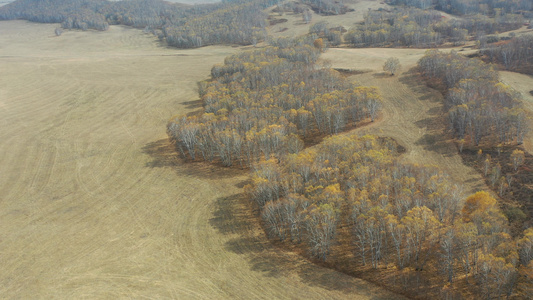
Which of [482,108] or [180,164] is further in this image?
[180,164]

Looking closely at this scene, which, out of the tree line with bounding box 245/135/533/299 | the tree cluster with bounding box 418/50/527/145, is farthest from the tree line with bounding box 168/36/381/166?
the tree cluster with bounding box 418/50/527/145

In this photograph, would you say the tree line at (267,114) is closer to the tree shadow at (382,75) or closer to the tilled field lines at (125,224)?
the tilled field lines at (125,224)

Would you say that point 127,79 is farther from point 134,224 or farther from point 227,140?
point 134,224

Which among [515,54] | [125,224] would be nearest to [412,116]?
[515,54]

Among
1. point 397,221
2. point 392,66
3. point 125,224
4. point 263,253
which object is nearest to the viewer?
point 397,221

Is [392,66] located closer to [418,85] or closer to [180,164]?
[418,85]

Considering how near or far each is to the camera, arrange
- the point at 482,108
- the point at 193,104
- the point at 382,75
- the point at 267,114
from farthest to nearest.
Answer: the point at 382,75, the point at 193,104, the point at 267,114, the point at 482,108
